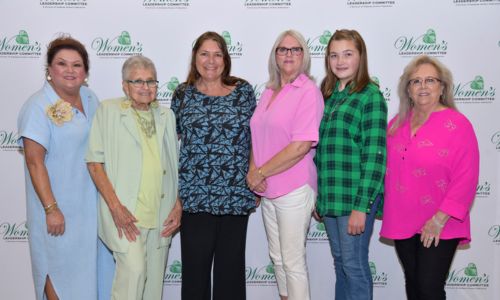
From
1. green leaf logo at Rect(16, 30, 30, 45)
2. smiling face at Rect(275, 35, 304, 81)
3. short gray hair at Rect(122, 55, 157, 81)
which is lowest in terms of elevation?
short gray hair at Rect(122, 55, 157, 81)

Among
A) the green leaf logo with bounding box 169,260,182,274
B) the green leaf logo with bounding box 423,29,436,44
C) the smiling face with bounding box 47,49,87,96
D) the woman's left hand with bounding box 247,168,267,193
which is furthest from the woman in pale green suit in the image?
the green leaf logo with bounding box 423,29,436,44

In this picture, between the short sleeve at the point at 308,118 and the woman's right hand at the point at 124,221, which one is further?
the short sleeve at the point at 308,118

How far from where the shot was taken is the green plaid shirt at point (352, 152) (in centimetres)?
203

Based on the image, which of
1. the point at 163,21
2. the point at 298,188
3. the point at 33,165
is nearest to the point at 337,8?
the point at 163,21

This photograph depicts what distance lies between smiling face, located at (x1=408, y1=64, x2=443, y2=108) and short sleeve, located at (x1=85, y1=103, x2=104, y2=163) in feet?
4.84

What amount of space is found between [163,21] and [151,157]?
1.18 meters

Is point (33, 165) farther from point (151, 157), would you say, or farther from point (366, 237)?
point (366, 237)

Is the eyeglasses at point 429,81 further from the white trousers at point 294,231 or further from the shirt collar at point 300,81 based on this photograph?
the white trousers at point 294,231

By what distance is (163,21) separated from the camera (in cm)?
288

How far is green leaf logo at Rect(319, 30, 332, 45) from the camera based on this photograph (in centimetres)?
288

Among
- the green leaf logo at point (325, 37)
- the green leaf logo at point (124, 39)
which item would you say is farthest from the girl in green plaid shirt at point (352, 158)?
the green leaf logo at point (124, 39)

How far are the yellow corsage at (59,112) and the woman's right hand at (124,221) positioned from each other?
1.63ft

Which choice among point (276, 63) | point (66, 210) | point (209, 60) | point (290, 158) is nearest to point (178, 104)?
point (209, 60)

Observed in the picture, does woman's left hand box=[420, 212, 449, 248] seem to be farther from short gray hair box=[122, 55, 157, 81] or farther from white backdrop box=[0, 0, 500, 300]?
short gray hair box=[122, 55, 157, 81]
